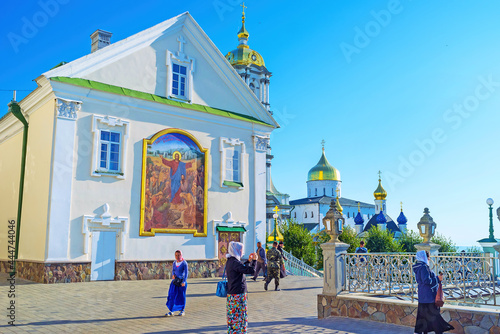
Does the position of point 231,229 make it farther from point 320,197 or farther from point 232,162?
point 320,197

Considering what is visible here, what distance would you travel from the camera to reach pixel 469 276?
9.59 meters

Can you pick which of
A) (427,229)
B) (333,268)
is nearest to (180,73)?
(333,268)

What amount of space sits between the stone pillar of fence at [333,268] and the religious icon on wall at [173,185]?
398 inches

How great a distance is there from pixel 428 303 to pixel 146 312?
254 inches

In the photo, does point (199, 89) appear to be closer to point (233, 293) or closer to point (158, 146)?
point (158, 146)

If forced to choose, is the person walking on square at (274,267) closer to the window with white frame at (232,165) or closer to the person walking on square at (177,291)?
the person walking on square at (177,291)

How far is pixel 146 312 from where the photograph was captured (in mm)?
10797

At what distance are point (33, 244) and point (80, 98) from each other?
237 inches

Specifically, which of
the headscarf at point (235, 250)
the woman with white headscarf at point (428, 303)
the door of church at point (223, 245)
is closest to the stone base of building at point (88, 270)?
the door of church at point (223, 245)

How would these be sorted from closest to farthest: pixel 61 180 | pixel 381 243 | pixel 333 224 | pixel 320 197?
pixel 333 224 < pixel 61 180 < pixel 381 243 < pixel 320 197

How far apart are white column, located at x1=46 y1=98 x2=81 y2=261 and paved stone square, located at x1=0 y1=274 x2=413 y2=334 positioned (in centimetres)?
164

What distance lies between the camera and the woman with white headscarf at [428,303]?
7578mm

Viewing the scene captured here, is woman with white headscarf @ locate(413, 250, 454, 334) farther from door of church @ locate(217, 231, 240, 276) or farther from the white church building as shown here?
door of church @ locate(217, 231, 240, 276)

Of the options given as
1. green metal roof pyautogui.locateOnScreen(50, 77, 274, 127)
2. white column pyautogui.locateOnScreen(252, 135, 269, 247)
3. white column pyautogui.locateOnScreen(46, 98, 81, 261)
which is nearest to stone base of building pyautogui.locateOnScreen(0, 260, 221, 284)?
white column pyautogui.locateOnScreen(46, 98, 81, 261)
